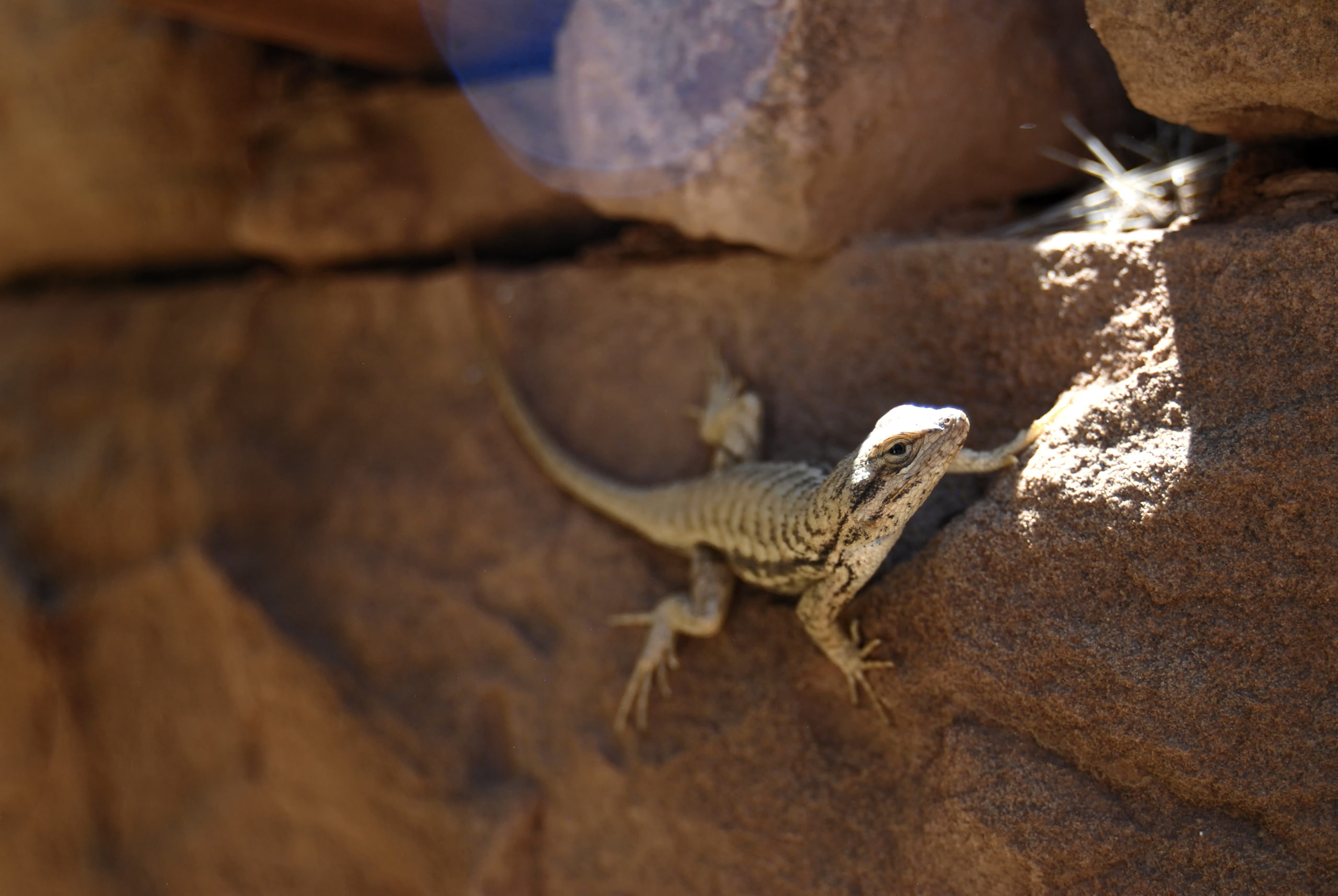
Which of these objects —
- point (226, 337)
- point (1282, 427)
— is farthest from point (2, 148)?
point (1282, 427)

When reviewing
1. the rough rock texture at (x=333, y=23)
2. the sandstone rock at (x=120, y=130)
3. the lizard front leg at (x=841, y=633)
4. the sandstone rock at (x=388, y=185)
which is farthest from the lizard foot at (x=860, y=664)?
the sandstone rock at (x=120, y=130)

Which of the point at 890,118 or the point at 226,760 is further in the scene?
the point at 226,760

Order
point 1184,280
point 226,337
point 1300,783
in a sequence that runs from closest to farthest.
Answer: point 1300,783
point 1184,280
point 226,337

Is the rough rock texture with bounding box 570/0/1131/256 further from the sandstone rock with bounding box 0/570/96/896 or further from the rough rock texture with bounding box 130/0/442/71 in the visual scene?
the sandstone rock with bounding box 0/570/96/896

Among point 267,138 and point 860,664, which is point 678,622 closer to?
point 860,664

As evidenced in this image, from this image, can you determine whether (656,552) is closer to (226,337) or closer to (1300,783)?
(1300,783)

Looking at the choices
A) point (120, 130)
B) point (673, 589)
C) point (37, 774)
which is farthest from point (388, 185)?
point (37, 774)
